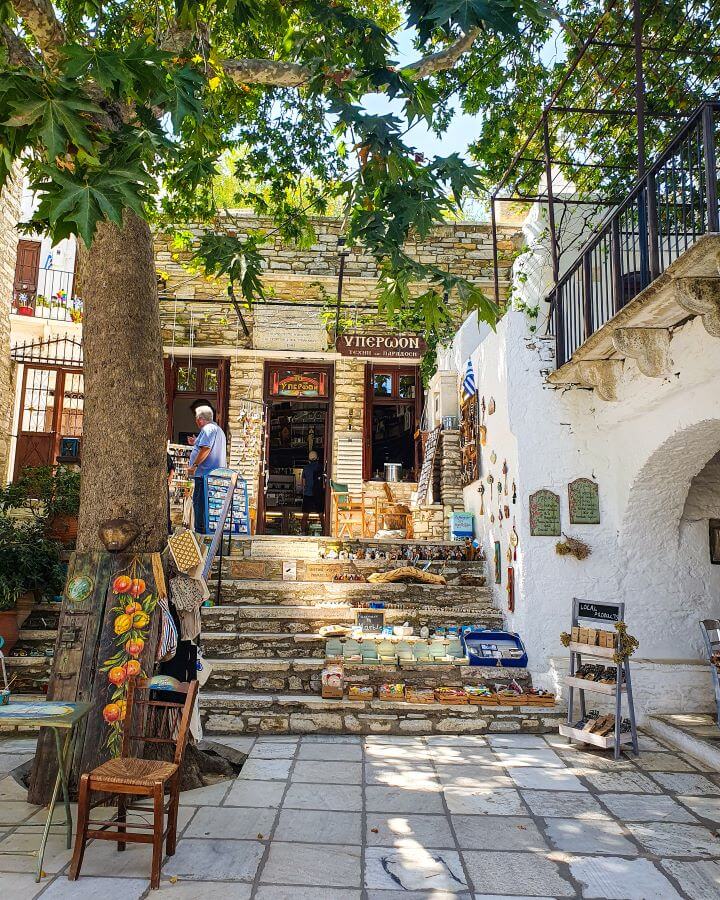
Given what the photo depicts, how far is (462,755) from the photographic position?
17.5ft

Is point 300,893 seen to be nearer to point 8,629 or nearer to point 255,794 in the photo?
point 255,794

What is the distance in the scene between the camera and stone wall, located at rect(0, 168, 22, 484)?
1107 cm

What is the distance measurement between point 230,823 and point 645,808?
253cm

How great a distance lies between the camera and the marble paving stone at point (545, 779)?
15.1 ft

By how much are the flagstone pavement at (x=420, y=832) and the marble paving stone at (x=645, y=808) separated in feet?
0.04

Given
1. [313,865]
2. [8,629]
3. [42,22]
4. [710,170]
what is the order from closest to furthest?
[313,865] → [710,170] → [42,22] → [8,629]

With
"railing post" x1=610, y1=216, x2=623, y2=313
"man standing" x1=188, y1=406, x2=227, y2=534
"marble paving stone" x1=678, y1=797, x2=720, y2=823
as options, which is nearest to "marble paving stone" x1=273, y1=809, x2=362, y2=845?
"marble paving stone" x1=678, y1=797, x2=720, y2=823

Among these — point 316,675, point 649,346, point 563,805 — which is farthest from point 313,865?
point 649,346

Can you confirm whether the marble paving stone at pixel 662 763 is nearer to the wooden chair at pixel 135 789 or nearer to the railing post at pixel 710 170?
the wooden chair at pixel 135 789

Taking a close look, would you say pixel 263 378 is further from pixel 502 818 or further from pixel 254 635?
pixel 502 818

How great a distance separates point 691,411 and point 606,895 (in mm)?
3827

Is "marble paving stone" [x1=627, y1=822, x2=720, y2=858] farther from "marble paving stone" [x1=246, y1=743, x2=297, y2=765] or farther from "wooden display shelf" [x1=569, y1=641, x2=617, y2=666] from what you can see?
"marble paving stone" [x1=246, y1=743, x2=297, y2=765]

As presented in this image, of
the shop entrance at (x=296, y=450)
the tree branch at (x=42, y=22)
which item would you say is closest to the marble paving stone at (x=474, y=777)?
the tree branch at (x=42, y=22)

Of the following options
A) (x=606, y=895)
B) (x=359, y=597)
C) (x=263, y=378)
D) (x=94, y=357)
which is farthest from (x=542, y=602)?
(x=263, y=378)
